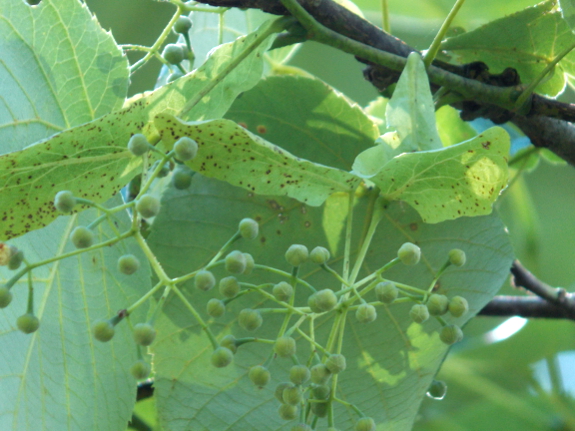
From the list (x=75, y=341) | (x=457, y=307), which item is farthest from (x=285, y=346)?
(x=75, y=341)

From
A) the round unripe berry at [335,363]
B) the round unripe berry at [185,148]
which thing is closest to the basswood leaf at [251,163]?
the round unripe berry at [185,148]

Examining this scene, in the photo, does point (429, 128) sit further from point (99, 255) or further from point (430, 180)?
point (99, 255)

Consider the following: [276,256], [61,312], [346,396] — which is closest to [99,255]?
[61,312]

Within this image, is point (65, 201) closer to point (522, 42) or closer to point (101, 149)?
point (101, 149)

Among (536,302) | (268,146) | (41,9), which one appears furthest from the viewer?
(536,302)

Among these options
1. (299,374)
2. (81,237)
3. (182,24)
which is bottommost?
(299,374)

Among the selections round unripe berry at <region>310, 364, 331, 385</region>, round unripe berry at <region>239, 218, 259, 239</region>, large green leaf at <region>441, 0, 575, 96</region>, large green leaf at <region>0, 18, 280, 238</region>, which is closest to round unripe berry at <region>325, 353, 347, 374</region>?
round unripe berry at <region>310, 364, 331, 385</region>
